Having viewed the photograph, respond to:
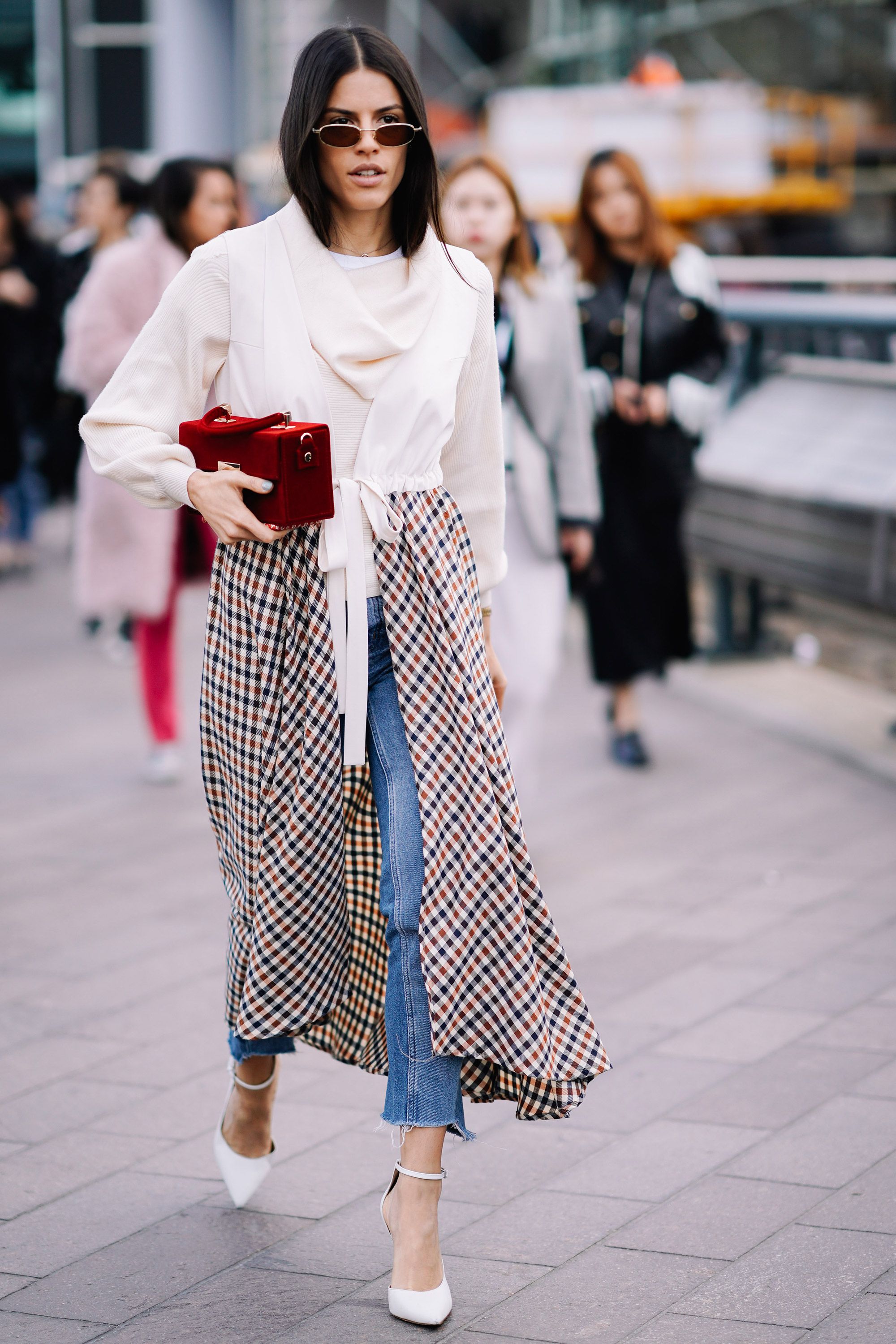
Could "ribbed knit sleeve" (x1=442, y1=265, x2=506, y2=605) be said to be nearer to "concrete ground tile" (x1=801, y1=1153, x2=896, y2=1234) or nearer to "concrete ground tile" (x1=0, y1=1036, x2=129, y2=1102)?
"concrete ground tile" (x1=801, y1=1153, x2=896, y2=1234)

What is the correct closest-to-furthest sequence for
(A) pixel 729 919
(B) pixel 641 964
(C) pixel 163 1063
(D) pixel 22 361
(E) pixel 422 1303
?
(E) pixel 422 1303, (C) pixel 163 1063, (B) pixel 641 964, (A) pixel 729 919, (D) pixel 22 361

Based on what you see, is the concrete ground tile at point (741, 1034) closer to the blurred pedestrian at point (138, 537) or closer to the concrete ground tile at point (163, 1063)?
the concrete ground tile at point (163, 1063)

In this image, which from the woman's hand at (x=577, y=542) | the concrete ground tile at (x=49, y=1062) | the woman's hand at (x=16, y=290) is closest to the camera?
the concrete ground tile at (x=49, y=1062)

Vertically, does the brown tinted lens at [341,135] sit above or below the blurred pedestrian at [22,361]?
above

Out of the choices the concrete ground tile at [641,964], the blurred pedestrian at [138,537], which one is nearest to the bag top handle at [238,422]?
the concrete ground tile at [641,964]

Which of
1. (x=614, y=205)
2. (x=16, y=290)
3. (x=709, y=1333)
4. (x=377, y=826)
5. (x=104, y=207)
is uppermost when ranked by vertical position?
(x=104, y=207)

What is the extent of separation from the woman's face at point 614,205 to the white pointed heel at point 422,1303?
13.7ft

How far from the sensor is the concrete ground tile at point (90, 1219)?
9.32 ft

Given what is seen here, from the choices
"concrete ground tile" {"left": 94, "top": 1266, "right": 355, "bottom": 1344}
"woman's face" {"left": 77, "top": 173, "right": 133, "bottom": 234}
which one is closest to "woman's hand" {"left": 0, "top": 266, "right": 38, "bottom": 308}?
"woman's face" {"left": 77, "top": 173, "right": 133, "bottom": 234}

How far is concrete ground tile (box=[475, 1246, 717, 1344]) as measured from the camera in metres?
2.57

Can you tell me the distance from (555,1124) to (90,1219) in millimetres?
908

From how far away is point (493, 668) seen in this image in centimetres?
294

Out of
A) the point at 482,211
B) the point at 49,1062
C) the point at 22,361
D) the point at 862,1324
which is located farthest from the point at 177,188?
the point at 22,361

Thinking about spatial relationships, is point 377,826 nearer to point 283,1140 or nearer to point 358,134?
point 283,1140
